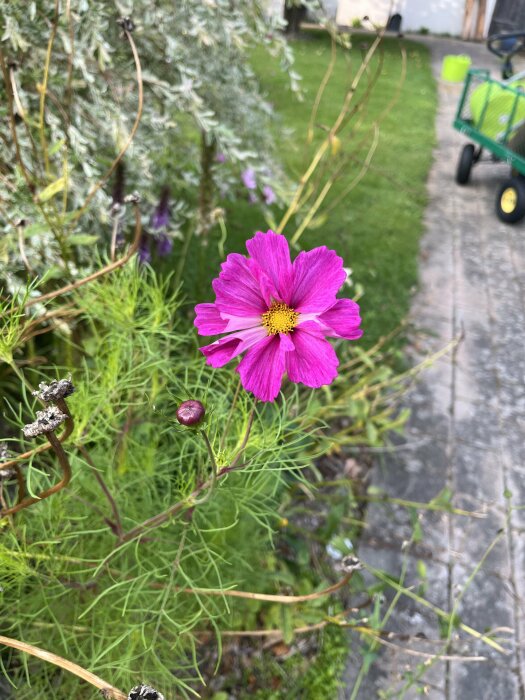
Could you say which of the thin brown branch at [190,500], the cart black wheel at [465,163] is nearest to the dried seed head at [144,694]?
the thin brown branch at [190,500]

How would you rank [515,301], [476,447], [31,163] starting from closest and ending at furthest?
[31,163] < [476,447] < [515,301]

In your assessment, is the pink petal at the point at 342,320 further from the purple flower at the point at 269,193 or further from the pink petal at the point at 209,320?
the purple flower at the point at 269,193

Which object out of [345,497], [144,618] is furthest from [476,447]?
[144,618]

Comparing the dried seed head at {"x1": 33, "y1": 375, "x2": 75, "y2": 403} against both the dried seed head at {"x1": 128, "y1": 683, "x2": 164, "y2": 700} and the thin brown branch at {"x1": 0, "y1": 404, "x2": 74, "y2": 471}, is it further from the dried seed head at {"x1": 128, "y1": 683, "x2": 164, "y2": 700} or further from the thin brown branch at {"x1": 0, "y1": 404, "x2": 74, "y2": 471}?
the dried seed head at {"x1": 128, "y1": 683, "x2": 164, "y2": 700}

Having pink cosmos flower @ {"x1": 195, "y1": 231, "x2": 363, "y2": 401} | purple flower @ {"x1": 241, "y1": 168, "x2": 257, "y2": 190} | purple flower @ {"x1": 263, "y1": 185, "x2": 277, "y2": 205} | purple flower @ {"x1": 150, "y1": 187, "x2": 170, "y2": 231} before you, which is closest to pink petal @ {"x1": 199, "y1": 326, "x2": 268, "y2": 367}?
pink cosmos flower @ {"x1": 195, "y1": 231, "x2": 363, "y2": 401}

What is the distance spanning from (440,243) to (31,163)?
273 centimetres

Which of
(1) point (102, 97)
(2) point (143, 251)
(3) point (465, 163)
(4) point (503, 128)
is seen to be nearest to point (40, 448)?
(2) point (143, 251)

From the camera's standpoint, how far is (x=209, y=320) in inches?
28.7

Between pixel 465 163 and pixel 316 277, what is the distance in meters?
4.19

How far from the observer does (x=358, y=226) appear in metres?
3.77

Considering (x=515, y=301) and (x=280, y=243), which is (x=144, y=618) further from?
(x=515, y=301)

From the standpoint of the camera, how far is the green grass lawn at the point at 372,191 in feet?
10.0

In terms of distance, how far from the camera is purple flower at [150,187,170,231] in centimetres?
191

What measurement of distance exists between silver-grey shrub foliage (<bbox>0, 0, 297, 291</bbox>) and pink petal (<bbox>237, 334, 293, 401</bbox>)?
2.39 feet
